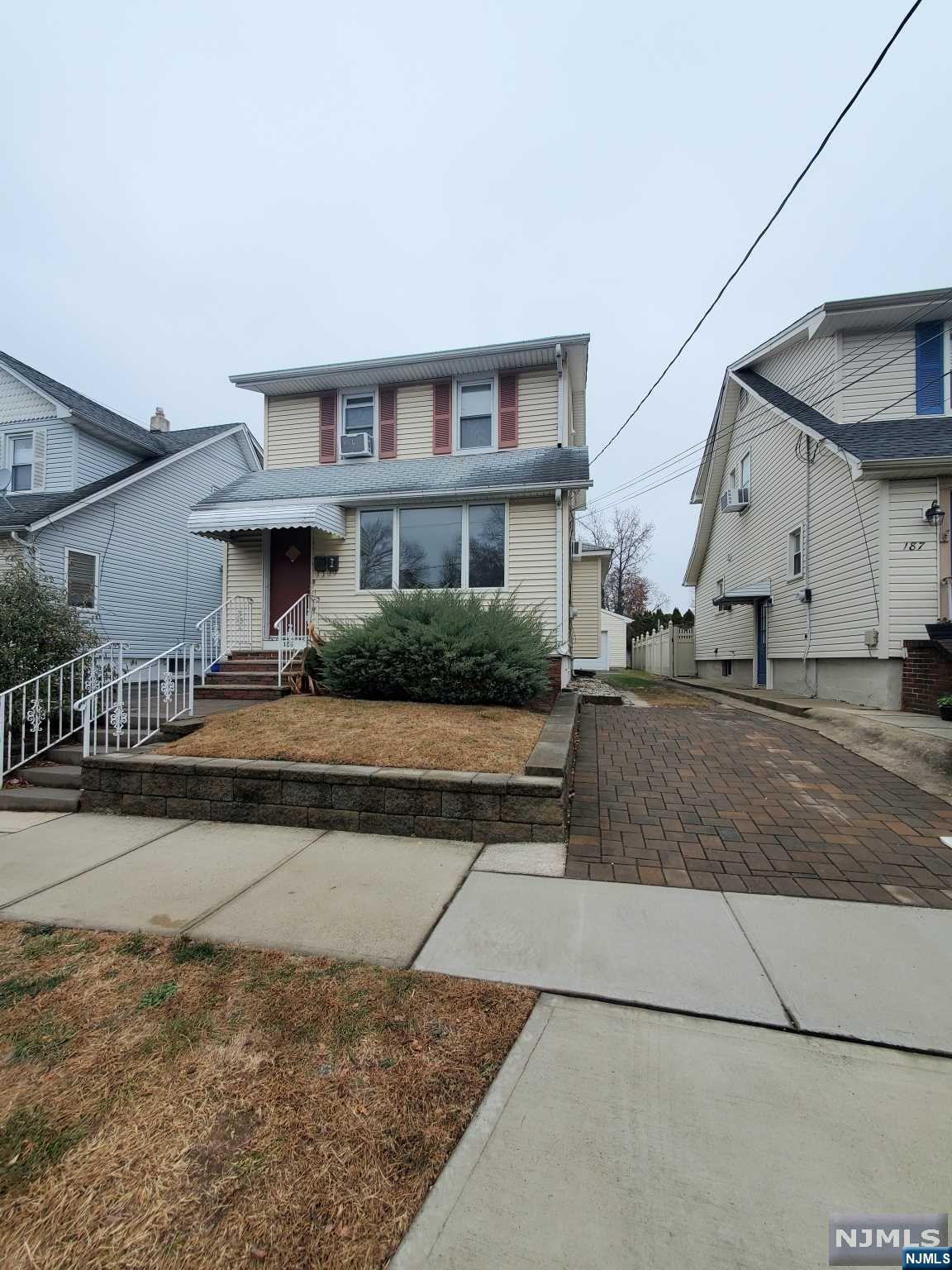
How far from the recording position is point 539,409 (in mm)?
10516

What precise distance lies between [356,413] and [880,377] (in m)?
10.0

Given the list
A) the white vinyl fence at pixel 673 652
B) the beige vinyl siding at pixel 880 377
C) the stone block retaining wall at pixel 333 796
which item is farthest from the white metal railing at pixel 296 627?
the white vinyl fence at pixel 673 652

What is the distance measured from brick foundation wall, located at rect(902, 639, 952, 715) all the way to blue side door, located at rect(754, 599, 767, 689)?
16.0 ft

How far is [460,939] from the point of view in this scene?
2664 mm

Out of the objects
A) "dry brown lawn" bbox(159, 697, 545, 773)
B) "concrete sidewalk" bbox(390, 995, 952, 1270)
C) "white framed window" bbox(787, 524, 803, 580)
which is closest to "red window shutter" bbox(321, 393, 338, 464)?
"dry brown lawn" bbox(159, 697, 545, 773)

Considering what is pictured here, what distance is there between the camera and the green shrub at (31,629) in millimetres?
6254

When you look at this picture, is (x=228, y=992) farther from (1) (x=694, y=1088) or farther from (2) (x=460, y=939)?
(1) (x=694, y=1088)

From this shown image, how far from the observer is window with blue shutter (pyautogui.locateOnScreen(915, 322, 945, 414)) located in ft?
32.5

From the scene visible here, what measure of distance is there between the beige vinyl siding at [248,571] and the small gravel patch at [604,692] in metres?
6.29

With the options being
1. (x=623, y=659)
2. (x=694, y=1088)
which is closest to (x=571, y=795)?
(x=694, y=1088)

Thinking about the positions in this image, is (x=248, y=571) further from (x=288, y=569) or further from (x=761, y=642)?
(x=761, y=642)

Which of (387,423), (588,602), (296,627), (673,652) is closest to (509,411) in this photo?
(387,423)

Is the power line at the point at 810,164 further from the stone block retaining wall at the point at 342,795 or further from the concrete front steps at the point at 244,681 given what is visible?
the concrete front steps at the point at 244,681

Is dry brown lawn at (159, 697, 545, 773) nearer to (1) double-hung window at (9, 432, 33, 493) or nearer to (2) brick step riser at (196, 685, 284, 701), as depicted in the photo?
(2) brick step riser at (196, 685, 284, 701)
